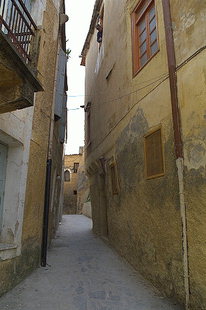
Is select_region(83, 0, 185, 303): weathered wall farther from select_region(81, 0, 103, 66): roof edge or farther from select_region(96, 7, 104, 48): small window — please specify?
select_region(81, 0, 103, 66): roof edge

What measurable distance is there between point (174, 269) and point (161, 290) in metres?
0.63

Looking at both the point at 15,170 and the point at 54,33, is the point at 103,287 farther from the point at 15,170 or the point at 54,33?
the point at 54,33

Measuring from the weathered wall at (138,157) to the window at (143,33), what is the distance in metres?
0.27

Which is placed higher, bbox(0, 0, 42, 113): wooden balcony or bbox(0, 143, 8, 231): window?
bbox(0, 0, 42, 113): wooden balcony

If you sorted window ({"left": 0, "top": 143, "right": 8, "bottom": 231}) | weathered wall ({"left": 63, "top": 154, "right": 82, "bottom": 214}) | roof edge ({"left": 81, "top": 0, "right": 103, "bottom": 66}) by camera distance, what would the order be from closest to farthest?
window ({"left": 0, "top": 143, "right": 8, "bottom": 231}) → roof edge ({"left": 81, "top": 0, "right": 103, "bottom": 66}) → weathered wall ({"left": 63, "top": 154, "right": 82, "bottom": 214})

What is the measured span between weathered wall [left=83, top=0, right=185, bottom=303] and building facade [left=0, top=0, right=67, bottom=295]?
79.5 inches

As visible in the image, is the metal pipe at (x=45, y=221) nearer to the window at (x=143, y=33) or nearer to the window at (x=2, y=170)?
the window at (x=2, y=170)

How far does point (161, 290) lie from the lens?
4531 mm

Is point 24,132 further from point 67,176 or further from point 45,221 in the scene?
point 67,176

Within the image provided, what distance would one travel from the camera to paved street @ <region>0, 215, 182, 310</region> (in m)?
4.08

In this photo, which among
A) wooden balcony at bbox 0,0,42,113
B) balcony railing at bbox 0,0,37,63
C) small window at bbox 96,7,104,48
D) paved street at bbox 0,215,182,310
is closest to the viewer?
wooden balcony at bbox 0,0,42,113

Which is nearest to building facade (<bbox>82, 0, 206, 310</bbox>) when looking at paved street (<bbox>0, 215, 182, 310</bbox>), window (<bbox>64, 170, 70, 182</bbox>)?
paved street (<bbox>0, 215, 182, 310</bbox>)

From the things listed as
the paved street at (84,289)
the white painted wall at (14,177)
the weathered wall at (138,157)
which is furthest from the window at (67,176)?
the white painted wall at (14,177)

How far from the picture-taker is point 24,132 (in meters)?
5.19
